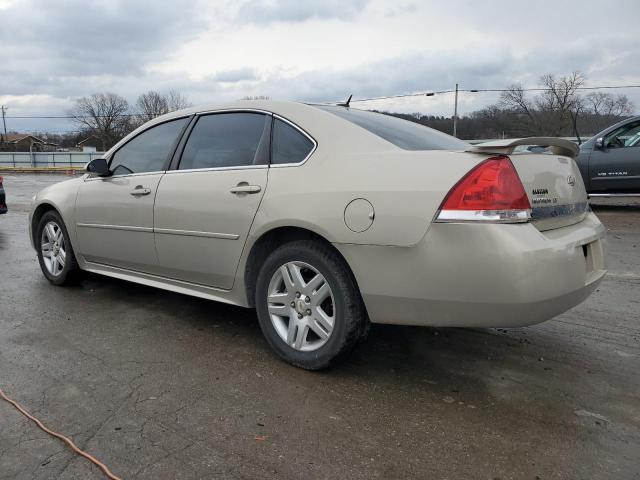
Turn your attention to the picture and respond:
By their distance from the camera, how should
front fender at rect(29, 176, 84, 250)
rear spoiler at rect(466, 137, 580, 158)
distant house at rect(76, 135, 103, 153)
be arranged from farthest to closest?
distant house at rect(76, 135, 103, 153) < front fender at rect(29, 176, 84, 250) < rear spoiler at rect(466, 137, 580, 158)

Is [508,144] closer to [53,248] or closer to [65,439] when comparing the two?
[65,439]

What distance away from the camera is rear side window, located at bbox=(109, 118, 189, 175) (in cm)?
407

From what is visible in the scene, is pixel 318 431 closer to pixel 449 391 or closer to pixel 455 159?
pixel 449 391

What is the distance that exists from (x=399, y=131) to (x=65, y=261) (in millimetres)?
3319

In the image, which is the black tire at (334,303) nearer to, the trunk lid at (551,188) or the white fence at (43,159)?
the trunk lid at (551,188)

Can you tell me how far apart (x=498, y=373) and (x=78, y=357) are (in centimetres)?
256

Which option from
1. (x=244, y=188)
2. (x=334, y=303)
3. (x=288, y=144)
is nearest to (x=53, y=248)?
(x=244, y=188)

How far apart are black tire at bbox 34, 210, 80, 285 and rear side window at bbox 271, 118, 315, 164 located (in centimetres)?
254

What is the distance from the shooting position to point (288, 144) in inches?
130

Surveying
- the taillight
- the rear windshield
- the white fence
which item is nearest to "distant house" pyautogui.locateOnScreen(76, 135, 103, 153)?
the white fence

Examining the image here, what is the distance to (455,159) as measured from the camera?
2656 mm

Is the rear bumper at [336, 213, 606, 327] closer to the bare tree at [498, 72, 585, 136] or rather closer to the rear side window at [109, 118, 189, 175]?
the rear side window at [109, 118, 189, 175]

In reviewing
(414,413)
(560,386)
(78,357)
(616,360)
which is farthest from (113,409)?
(616,360)

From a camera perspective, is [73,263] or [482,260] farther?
[73,263]
